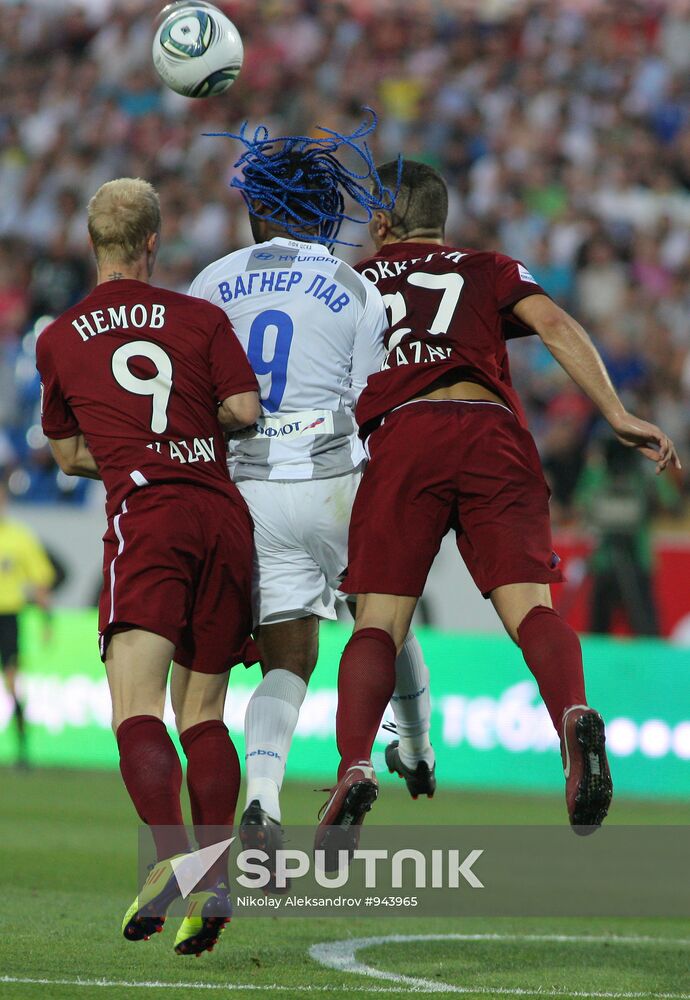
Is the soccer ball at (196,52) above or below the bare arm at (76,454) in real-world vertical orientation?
above

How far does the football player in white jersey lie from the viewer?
5363mm

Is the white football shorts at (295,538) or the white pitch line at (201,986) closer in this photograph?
the white pitch line at (201,986)

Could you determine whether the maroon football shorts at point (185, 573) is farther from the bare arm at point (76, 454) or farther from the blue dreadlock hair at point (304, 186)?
the blue dreadlock hair at point (304, 186)

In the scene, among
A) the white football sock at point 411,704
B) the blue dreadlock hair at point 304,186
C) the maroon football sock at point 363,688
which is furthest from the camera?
the white football sock at point 411,704

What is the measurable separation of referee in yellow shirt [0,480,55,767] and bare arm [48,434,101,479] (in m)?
7.41

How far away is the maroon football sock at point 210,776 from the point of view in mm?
5191

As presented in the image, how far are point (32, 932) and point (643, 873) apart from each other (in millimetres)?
3984

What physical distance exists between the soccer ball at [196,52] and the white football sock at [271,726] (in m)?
2.40

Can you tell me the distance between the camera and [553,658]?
16.5 feet

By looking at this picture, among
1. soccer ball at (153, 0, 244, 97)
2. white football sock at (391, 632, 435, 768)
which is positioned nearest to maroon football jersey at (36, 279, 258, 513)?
white football sock at (391, 632, 435, 768)

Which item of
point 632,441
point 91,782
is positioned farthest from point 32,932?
point 91,782

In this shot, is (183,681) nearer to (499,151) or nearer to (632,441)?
(632,441)

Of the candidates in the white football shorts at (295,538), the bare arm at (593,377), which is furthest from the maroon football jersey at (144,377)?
the bare arm at (593,377)

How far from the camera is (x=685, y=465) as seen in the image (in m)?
13.9
